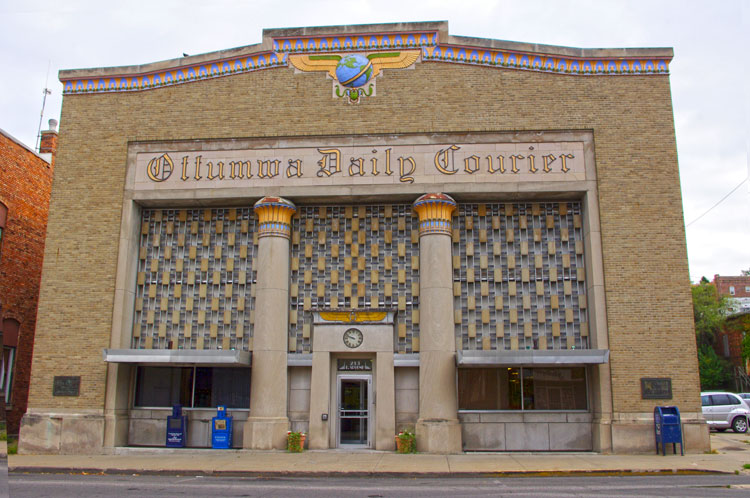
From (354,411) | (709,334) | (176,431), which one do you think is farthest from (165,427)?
(709,334)

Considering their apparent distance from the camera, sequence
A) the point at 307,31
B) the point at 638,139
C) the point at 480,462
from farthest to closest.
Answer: the point at 307,31
the point at 638,139
the point at 480,462

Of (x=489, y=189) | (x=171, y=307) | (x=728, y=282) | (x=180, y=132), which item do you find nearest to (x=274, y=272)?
(x=171, y=307)

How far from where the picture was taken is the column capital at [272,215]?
20469 millimetres

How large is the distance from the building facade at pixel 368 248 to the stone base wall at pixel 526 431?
60 mm

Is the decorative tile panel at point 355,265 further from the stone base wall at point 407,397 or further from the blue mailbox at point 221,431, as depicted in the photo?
the blue mailbox at point 221,431

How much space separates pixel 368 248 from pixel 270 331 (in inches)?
160

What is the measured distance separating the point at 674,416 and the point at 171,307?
1541 centimetres

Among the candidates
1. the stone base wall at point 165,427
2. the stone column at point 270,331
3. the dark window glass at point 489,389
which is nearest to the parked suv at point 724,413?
the dark window glass at point 489,389

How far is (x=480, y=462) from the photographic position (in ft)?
54.0

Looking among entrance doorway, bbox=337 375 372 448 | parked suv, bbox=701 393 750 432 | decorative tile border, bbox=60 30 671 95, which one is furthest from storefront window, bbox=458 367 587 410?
parked suv, bbox=701 393 750 432

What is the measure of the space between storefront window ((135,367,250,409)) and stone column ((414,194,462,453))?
5.66 m

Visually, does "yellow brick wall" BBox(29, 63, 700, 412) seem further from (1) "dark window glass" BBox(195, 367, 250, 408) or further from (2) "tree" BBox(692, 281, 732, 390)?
(2) "tree" BBox(692, 281, 732, 390)

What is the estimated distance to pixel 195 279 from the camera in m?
21.1

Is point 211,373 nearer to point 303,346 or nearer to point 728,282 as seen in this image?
point 303,346
